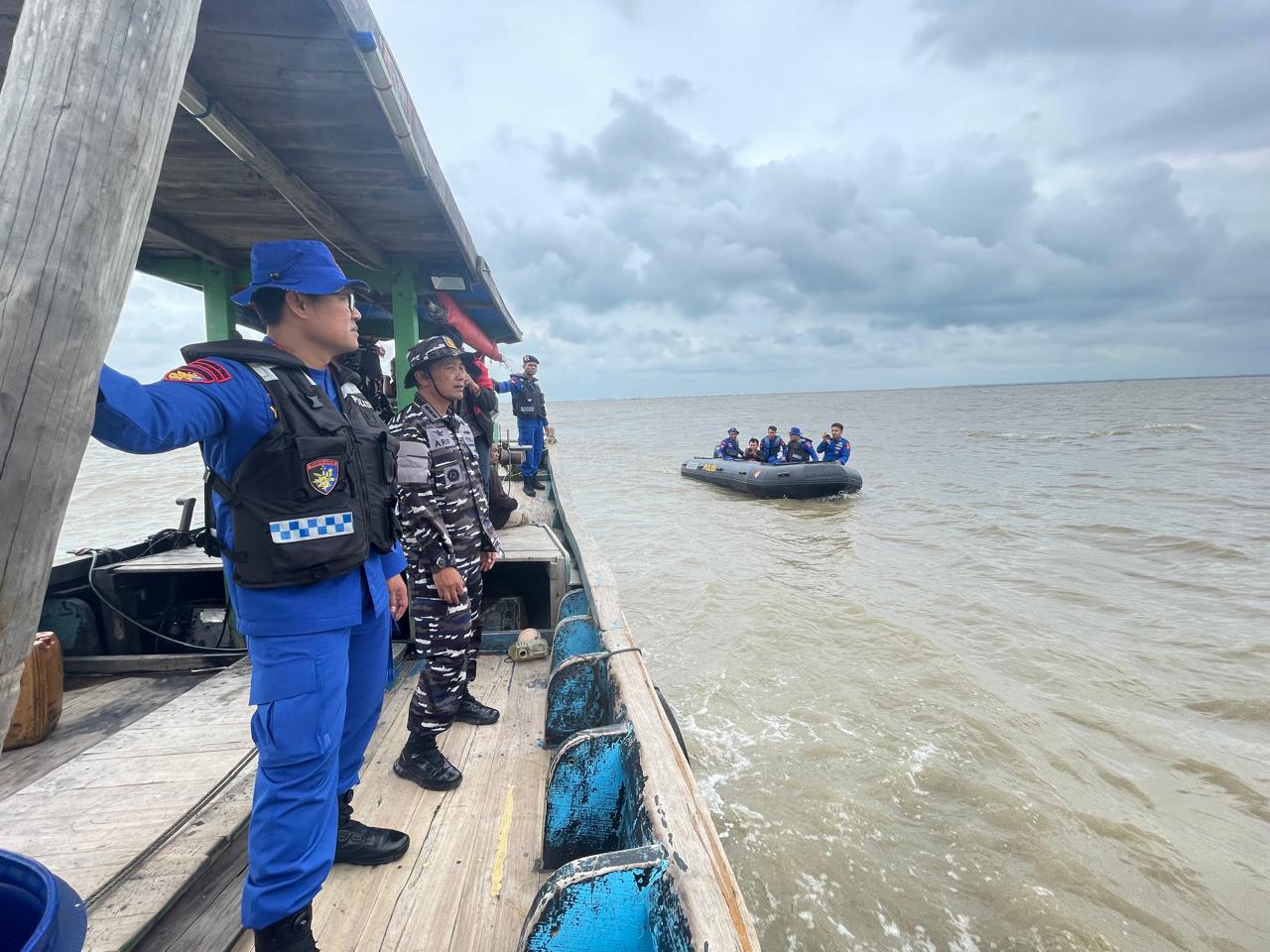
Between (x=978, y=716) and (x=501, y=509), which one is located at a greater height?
(x=501, y=509)

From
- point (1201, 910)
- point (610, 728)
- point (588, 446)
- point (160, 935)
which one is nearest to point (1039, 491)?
point (1201, 910)

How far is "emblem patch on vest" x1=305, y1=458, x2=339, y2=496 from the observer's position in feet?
5.39

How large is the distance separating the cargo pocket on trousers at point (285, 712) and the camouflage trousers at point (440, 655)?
3.25 ft

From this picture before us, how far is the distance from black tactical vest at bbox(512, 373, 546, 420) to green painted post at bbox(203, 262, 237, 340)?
5.77 metres

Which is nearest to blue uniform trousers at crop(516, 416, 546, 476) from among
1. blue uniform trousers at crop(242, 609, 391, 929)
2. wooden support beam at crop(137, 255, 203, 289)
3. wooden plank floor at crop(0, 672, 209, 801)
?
wooden support beam at crop(137, 255, 203, 289)

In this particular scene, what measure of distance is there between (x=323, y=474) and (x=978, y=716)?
5707 millimetres

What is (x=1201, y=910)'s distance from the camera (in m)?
3.35

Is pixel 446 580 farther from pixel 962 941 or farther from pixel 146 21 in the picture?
pixel 962 941

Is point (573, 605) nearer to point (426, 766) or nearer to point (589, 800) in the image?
point (426, 766)

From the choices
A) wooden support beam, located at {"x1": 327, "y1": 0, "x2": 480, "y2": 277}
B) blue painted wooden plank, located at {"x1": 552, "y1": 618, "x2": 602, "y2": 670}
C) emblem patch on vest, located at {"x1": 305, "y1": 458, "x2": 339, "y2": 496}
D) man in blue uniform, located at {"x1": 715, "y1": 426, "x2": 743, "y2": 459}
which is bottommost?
man in blue uniform, located at {"x1": 715, "y1": 426, "x2": 743, "y2": 459}

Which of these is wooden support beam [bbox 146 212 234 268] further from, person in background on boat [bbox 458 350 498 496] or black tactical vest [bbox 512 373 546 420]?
black tactical vest [bbox 512 373 546 420]

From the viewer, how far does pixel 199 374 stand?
1.42m

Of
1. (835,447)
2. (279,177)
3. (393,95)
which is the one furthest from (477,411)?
(835,447)

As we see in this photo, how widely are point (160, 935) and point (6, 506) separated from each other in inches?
73.1
